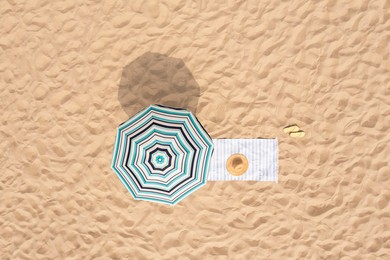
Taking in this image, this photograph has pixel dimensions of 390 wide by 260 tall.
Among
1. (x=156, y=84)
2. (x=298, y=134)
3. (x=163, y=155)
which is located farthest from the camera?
(x=156, y=84)

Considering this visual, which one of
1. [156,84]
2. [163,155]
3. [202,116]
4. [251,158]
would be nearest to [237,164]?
[251,158]

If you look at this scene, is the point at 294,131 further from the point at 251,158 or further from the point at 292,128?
the point at 251,158

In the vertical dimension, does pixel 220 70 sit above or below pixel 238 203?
above

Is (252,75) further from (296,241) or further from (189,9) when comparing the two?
(296,241)

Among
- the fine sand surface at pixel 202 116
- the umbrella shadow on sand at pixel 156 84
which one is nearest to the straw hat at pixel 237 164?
the fine sand surface at pixel 202 116

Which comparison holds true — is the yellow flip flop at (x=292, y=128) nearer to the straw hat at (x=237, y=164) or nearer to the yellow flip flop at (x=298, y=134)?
the yellow flip flop at (x=298, y=134)

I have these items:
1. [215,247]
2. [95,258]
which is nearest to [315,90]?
[215,247]
